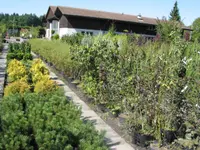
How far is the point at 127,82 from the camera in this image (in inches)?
204

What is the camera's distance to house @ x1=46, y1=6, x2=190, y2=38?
33.0 meters

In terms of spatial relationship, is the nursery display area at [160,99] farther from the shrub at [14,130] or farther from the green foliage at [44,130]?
the shrub at [14,130]

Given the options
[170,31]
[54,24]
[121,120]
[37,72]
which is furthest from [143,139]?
[54,24]

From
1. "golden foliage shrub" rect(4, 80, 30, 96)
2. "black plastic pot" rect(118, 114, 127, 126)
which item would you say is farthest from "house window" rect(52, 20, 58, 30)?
"black plastic pot" rect(118, 114, 127, 126)

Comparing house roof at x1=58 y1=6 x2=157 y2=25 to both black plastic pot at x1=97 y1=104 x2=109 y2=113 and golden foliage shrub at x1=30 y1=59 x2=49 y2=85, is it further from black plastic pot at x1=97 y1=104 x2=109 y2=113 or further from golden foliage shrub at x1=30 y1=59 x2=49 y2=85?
black plastic pot at x1=97 y1=104 x2=109 y2=113

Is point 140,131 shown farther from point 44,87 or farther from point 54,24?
point 54,24

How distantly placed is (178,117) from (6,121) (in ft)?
8.66

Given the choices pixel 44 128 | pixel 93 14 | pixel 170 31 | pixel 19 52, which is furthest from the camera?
pixel 93 14

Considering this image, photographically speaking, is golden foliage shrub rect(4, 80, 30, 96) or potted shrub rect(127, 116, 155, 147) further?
golden foliage shrub rect(4, 80, 30, 96)

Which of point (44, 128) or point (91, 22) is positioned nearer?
point (44, 128)

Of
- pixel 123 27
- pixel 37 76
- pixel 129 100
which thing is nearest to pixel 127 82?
pixel 129 100

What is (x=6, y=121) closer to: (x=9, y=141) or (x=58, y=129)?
(x=9, y=141)

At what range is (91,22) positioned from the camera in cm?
3397

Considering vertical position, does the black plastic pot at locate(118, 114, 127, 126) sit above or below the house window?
below
